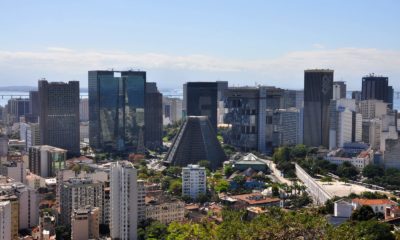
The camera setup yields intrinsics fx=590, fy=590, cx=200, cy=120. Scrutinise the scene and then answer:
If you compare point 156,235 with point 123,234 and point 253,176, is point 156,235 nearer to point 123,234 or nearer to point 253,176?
point 123,234

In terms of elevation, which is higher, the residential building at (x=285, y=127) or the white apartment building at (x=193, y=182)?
the residential building at (x=285, y=127)

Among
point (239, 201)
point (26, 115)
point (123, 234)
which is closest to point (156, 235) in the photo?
point (123, 234)

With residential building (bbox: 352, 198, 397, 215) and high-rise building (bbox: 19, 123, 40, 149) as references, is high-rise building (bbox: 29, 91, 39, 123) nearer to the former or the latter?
high-rise building (bbox: 19, 123, 40, 149)

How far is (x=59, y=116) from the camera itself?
2392 centimetres

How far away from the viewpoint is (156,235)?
454 inches

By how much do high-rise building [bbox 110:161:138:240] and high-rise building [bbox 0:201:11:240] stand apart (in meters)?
2.01

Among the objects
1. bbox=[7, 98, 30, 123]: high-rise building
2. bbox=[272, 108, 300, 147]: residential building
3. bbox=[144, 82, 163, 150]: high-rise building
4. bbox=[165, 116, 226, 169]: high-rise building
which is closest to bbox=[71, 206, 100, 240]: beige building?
bbox=[165, 116, 226, 169]: high-rise building

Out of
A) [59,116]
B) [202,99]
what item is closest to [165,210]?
[59,116]

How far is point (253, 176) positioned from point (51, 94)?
32.4 ft

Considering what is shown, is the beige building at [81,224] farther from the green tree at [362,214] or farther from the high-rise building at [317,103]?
the high-rise building at [317,103]

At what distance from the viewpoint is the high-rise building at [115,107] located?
25.5 meters

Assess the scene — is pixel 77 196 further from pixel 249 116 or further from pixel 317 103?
pixel 317 103

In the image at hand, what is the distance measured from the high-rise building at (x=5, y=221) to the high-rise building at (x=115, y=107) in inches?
571

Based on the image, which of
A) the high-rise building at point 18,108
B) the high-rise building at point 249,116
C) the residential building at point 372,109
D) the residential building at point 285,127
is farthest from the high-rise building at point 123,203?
the high-rise building at point 18,108
